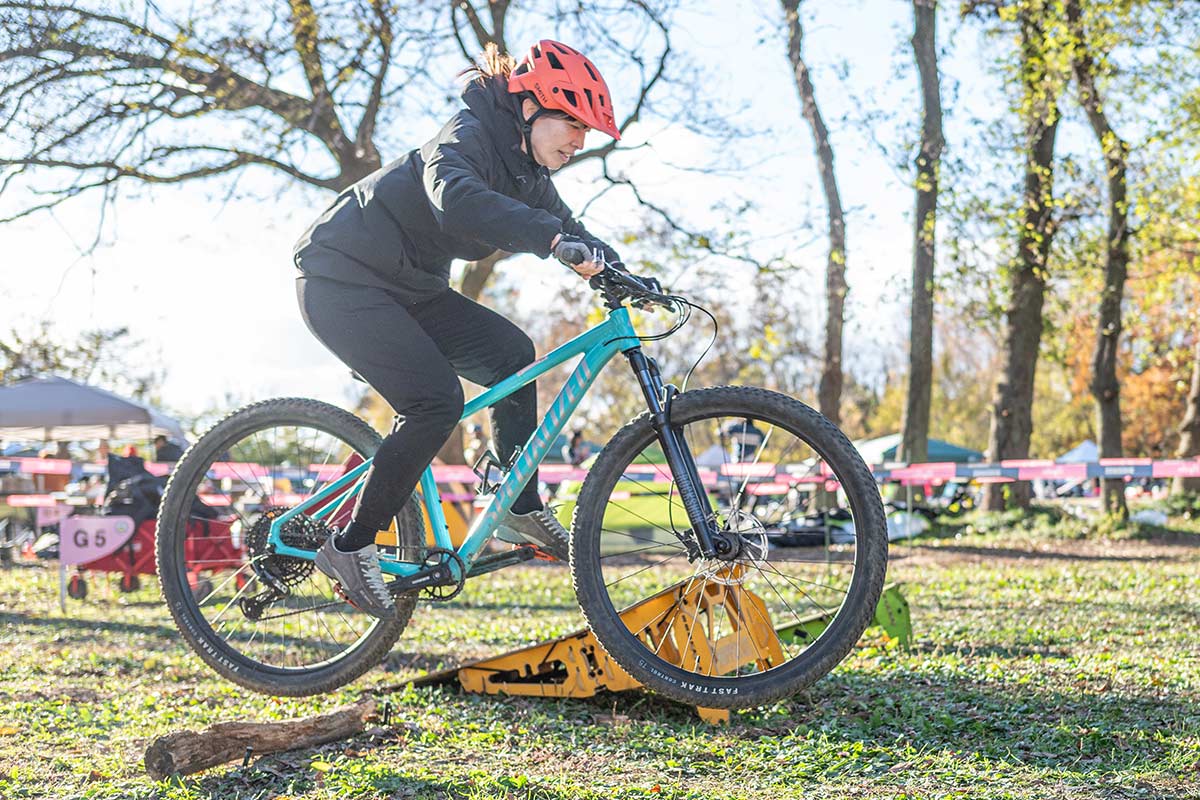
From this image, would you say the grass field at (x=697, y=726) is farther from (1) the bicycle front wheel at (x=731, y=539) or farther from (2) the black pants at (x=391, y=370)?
(2) the black pants at (x=391, y=370)

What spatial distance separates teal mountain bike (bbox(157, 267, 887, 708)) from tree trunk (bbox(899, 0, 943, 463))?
41.1 ft

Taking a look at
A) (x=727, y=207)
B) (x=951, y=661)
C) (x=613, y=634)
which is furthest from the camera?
(x=727, y=207)

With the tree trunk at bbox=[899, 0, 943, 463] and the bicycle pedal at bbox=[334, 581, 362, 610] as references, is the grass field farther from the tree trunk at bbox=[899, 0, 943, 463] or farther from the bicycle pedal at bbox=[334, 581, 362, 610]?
the tree trunk at bbox=[899, 0, 943, 463]

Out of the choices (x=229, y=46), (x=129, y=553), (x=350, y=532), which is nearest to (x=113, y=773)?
(x=350, y=532)

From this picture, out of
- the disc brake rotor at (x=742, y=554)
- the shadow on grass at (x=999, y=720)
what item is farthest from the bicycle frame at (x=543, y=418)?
the shadow on grass at (x=999, y=720)

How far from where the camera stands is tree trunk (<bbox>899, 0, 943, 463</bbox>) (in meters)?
16.2

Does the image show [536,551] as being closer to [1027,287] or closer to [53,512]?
[53,512]

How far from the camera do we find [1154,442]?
50125 mm

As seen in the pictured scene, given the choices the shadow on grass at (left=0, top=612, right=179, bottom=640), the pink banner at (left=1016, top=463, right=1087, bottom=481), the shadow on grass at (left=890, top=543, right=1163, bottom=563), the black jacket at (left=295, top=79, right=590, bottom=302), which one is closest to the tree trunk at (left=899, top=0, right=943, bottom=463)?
the shadow on grass at (left=890, top=543, right=1163, bottom=563)

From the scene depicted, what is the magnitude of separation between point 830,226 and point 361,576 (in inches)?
556

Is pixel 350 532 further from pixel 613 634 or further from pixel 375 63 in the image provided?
pixel 375 63

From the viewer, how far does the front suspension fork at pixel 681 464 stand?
12.0 ft

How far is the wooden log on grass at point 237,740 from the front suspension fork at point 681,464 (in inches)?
70.4

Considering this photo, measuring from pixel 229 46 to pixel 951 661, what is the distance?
10.1 metres
